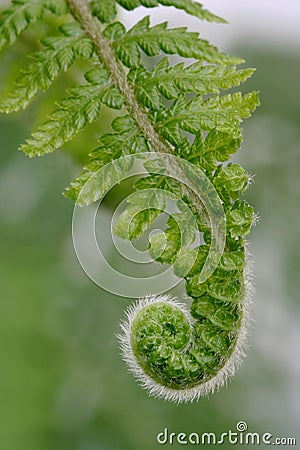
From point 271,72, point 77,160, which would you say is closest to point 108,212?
point 77,160

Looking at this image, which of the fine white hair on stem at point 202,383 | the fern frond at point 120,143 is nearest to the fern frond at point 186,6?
the fern frond at point 120,143

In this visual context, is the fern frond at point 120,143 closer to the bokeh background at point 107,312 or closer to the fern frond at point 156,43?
the fern frond at point 156,43

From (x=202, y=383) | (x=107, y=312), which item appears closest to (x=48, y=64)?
(x=202, y=383)

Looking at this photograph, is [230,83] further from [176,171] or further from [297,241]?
[297,241]

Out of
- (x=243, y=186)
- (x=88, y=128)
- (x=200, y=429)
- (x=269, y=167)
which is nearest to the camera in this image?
(x=243, y=186)

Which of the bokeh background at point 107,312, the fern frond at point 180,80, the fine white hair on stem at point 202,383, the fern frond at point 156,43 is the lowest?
the fine white hair on stem at point 202,383

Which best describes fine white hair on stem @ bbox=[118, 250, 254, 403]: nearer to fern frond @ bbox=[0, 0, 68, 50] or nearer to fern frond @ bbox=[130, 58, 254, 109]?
fern frond @ bbox=[130, 58, 254, 109]
